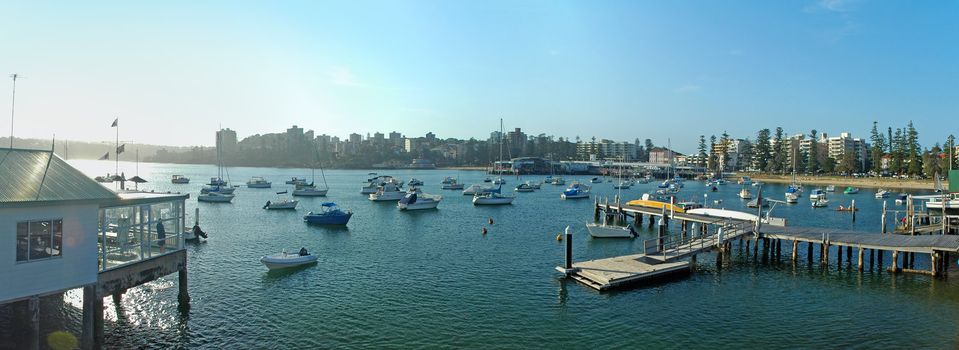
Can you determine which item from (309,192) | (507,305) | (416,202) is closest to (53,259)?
(507,305)

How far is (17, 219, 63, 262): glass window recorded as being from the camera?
1769 centimetres

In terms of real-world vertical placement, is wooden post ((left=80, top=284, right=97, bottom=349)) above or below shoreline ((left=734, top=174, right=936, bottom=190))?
below

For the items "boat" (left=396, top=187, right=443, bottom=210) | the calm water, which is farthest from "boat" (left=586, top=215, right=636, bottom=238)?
"boat" (left=396, top=187, right=443, bottom=210)

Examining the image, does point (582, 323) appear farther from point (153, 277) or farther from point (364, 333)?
point (153, 277)

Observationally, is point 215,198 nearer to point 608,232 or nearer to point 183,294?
point 608,232

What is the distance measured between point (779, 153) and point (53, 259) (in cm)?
20973

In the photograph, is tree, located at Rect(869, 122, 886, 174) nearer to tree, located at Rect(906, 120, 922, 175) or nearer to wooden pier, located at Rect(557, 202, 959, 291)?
tree, located at Rect(906, 120, 922, 175)

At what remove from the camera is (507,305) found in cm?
2848

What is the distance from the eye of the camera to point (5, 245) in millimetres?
17172

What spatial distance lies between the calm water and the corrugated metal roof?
6.61 metres

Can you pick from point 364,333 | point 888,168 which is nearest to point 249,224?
point 364,333

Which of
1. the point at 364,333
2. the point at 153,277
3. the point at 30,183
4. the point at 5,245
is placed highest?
the point at 30,183

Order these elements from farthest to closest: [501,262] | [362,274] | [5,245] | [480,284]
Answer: [501,262] < [362,274] < [480,284] < [5,245]

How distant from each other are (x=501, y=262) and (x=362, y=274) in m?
9.41
